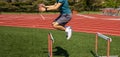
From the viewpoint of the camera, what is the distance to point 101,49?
30.9 ft

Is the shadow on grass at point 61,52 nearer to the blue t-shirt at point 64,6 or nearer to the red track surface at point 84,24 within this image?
the blue t-shirt at point 64,6

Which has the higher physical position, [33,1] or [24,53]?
[24,53]

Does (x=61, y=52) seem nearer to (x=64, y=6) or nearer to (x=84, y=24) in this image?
(x=64, y=6)

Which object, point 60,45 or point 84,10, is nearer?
point 60,45

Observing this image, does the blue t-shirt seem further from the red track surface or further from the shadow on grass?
the red track surface

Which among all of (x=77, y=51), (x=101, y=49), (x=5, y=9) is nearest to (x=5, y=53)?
(x=77, y=51)

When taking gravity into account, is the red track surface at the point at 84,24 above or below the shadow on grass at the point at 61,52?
below

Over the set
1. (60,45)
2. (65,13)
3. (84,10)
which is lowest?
(84,10)

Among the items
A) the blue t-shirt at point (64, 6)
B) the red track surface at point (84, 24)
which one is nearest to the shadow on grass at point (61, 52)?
the blue t-shirt at point (64, 6)

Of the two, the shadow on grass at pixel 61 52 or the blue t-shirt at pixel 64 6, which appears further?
the shadow on grass at pixel 61 52

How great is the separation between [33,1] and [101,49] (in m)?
32.2

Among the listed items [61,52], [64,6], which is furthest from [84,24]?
[64,6]

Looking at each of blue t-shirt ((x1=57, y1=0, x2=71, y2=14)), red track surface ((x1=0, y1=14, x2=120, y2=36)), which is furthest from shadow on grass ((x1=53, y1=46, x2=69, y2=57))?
red track surface ((x1=0, y1=14, x2=120, y2=36))

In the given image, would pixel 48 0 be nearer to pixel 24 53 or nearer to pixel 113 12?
pixel 113 12
